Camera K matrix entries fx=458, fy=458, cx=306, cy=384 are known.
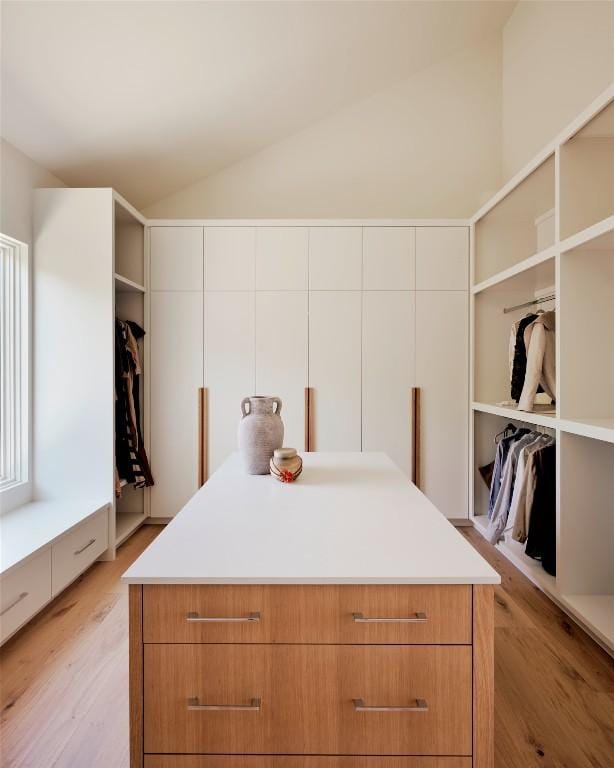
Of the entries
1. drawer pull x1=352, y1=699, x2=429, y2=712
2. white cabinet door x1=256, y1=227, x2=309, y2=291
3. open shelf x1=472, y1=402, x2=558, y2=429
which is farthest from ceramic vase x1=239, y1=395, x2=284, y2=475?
white cabinet door x1=256, y1=227, x2=309, y2=291

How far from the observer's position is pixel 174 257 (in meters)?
3.47

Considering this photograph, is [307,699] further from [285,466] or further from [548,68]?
[548,68]

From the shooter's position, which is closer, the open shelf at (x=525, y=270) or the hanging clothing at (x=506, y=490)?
the open shelf at (x=525, y=270)

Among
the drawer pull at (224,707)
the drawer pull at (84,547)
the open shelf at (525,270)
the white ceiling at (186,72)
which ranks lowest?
the drawer pull at (84,547)

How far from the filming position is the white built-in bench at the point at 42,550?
1.97 meters

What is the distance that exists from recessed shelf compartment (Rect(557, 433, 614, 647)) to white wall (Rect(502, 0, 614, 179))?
2.03 meters

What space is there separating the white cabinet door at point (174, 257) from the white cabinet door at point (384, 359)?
1342mm

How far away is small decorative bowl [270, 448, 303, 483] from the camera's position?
1707 mm

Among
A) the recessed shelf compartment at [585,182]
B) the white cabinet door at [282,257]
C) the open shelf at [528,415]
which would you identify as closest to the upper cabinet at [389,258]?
the white cabinet door at [282,257]

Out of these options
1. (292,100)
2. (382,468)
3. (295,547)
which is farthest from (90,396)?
(292,100)

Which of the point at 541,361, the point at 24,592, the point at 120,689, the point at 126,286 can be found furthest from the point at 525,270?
the point at 24,592

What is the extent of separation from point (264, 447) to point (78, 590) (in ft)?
5.10

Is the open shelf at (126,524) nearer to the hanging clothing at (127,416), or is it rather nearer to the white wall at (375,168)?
the hanging clothing at (127,416)

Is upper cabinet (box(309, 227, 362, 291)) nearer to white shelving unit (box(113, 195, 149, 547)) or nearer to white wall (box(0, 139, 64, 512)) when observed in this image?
white shelving unit (box(113, 195, 149, 547))
